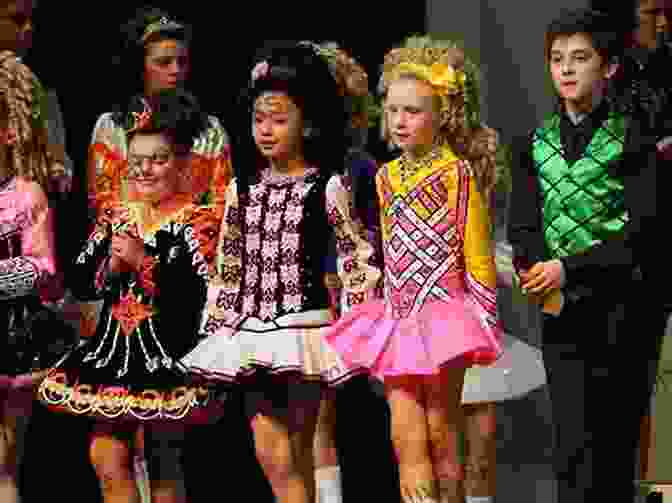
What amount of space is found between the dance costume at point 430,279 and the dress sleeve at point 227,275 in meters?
0.37

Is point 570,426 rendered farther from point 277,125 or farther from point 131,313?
point 131,313

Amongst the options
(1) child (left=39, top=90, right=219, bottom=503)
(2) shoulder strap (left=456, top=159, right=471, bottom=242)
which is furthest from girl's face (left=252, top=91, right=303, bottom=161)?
(2) shoulder strap (left=456, top=159, right=471, bottom=242)

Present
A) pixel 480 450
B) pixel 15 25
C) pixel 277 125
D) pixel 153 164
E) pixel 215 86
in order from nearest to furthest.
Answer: pixel 277 125 < pixel 153 164 < pixel 480 450 < pixel 15 25 < pixel 215 86

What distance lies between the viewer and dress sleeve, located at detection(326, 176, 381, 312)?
6.28 metres

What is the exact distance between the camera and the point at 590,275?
232 inches

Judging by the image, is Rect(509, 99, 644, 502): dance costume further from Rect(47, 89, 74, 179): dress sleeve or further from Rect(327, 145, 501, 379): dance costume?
Rect(47, 89, 74, 179): dress sleeve

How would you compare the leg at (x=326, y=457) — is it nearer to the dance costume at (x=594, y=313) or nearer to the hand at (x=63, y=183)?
the dance costume at (x=594, y=313)

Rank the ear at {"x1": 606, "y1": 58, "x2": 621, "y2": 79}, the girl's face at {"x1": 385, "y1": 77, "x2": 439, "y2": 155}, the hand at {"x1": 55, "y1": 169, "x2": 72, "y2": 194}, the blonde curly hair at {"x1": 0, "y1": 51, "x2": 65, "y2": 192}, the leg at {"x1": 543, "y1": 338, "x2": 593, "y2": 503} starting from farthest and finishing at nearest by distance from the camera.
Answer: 1. the hand at {"x1": 55, "y1": 169, "x2": 72, "y2": 194}
2. the blonde curly hair at {"x1": 0, "y1": 51, "x2": 65, "y2": 192}
3. the girl's face at {"x1": 385, "y1": 77, "x2": 439, "y2": 155}
4. the ear at {"x1": 606, "y1": 58, "x2": 621, "y2": 79}
5. the leg at {"x1": 543, "y1": 338, "x2": 593, "y2": 503}

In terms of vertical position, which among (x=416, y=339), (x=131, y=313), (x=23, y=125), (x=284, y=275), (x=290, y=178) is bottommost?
(x=416, y=339)

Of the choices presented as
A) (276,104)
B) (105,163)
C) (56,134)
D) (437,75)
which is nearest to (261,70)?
(276,104)

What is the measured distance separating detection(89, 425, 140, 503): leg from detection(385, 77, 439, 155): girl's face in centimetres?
129

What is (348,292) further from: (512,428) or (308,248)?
(512,428)

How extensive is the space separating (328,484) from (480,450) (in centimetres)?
52

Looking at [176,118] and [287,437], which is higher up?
[176,118]
